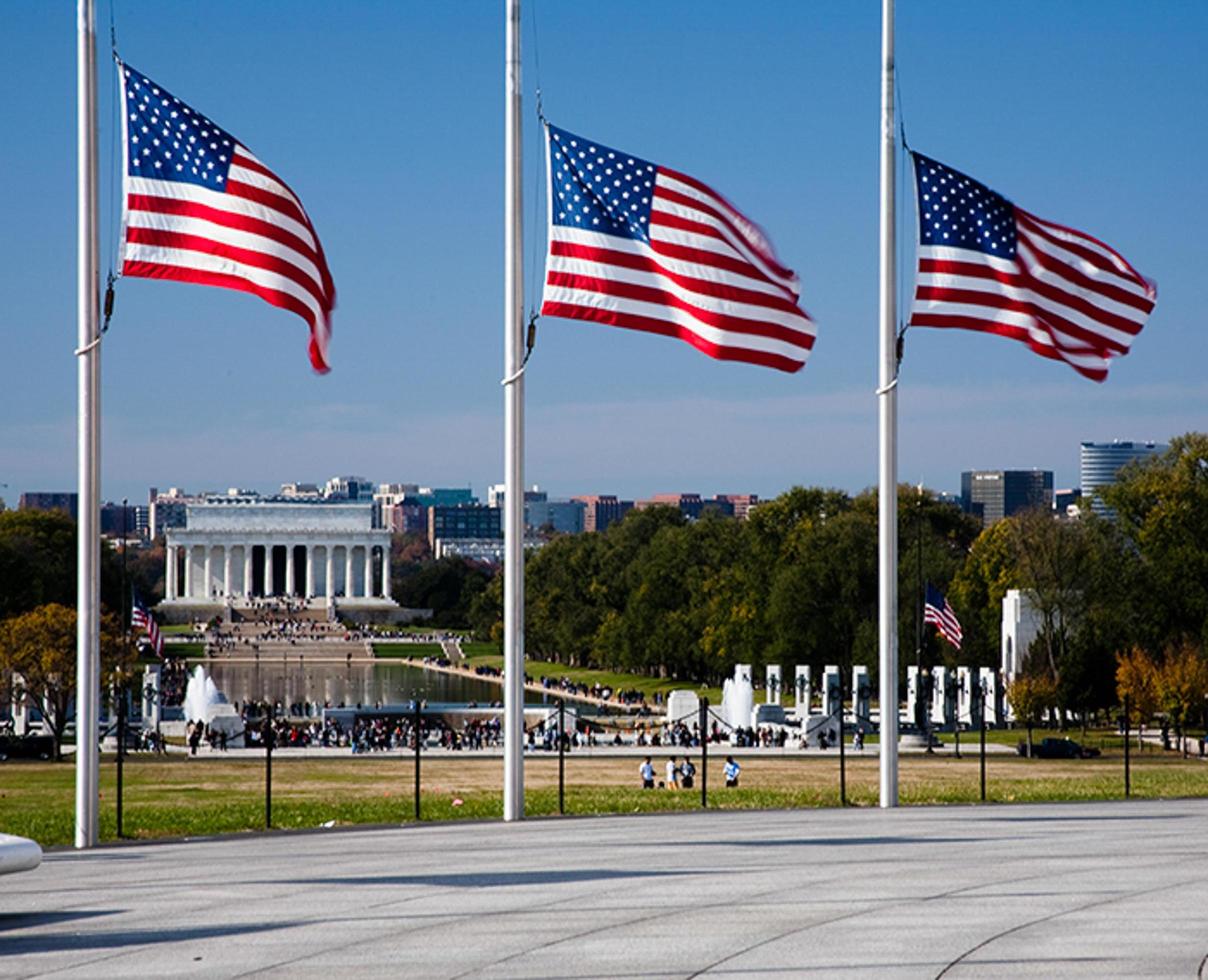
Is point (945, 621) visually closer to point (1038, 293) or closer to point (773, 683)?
point (773, 683)

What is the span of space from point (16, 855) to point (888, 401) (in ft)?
48.1

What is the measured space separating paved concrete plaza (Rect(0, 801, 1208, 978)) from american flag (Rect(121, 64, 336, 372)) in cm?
645

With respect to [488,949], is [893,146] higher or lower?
higher

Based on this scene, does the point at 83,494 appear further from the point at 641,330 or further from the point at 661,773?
the point at 661,773

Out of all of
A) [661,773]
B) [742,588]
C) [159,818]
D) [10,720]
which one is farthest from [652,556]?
[159,818]

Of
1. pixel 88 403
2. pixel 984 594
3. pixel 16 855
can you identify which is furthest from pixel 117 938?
pixel 984 594

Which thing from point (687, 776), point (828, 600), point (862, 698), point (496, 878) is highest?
point (828, 600)

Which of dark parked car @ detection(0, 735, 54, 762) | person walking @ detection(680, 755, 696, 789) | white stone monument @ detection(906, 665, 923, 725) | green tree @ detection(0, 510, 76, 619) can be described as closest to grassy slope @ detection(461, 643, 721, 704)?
white stone monument @ detection(906, 665, 923, 725)

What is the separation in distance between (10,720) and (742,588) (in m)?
45.0

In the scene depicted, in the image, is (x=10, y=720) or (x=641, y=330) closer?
(x=641, y=330)

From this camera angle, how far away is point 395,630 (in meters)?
190

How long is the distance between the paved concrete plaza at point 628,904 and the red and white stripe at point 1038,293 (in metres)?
6.43

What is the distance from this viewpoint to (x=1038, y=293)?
26.6m

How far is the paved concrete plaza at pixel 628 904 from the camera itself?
1493 centimetres
